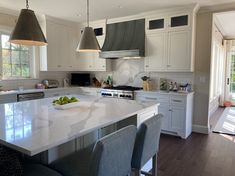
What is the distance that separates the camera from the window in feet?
14.9

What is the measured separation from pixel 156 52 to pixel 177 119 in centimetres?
152

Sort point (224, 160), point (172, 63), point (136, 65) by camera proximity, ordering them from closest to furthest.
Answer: point (224, 160), point (172, 63), point (136, 65)

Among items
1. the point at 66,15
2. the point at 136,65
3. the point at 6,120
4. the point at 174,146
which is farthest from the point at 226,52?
the point at 6,120

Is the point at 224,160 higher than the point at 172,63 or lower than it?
lower

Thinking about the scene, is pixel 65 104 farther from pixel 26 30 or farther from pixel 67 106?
pixel 26 30

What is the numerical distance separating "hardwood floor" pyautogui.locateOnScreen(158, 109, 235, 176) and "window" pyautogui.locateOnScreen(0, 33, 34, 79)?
11.9 feet

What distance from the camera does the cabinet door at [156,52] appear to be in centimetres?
438

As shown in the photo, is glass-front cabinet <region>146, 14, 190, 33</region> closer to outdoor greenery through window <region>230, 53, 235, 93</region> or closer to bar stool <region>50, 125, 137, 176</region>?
bar stool <region>50, 125, 137, 176</region>

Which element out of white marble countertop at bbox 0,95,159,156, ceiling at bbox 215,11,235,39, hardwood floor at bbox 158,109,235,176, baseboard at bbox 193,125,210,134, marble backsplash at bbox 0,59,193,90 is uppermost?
ceiling at bbox 215,11,235,39

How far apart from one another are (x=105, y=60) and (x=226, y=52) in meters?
4.89

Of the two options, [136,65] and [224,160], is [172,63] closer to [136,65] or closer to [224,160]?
[136,65]

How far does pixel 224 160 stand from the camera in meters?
3.10

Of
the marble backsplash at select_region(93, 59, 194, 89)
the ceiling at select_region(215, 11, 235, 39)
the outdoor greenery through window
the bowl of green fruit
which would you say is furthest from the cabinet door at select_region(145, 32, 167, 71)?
the outdoor greenery through window

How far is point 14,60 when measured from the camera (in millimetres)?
4773
